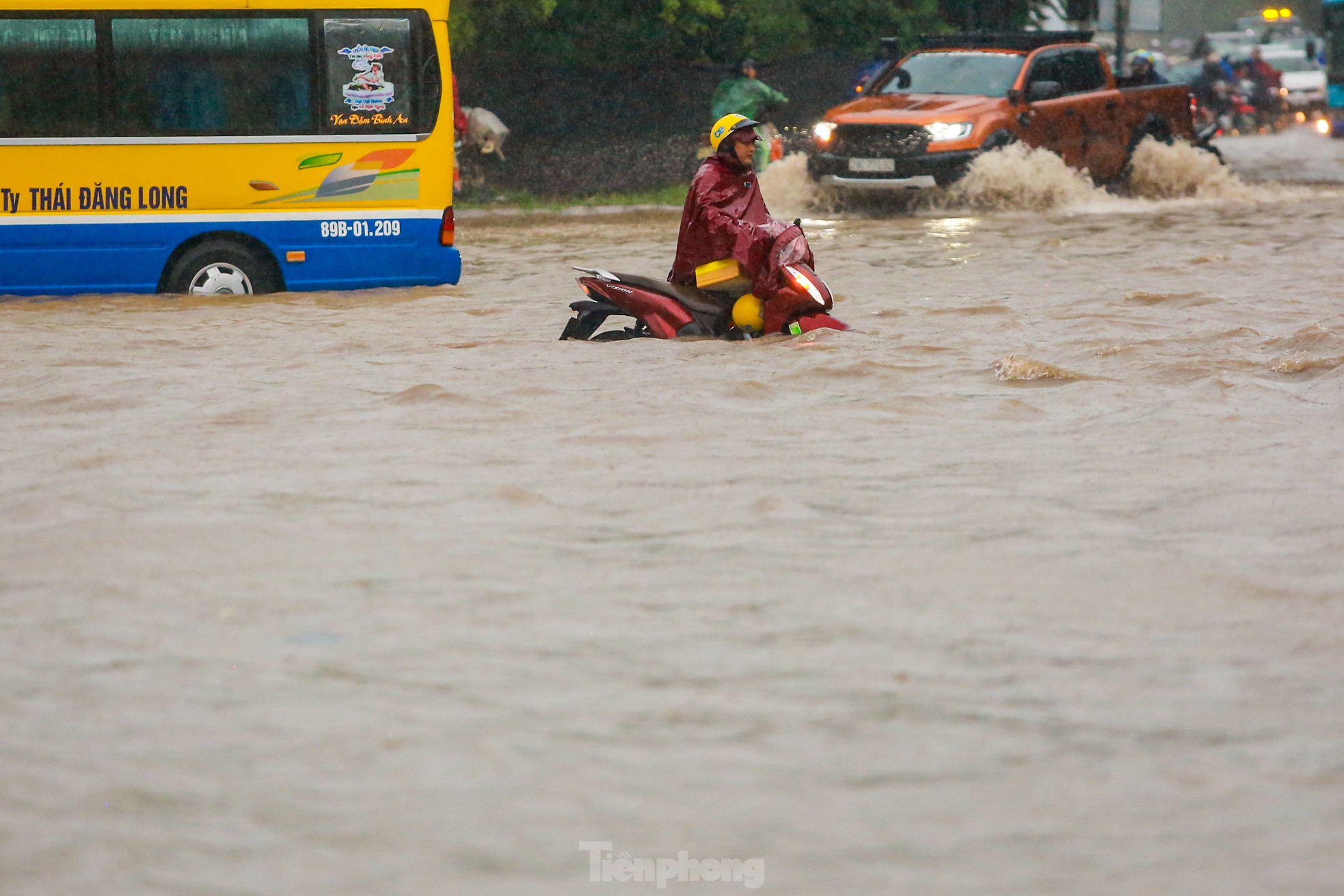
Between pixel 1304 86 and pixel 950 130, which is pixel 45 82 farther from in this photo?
pixel 1304 86

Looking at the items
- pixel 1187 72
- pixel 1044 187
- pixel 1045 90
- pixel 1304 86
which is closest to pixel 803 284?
pixel 1045 90

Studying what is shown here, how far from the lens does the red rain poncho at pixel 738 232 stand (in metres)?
10.8

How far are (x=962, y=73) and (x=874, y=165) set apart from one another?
5.92 feet

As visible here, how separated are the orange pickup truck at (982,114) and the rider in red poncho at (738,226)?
33.0ft

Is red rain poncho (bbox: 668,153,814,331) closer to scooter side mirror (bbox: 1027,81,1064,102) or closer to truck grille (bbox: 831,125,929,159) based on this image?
truck grille (bbox: 831,125,929,159)

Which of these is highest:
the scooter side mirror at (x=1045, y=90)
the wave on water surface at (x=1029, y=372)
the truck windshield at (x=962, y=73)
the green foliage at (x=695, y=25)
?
the green foliage at (x=695, y=25)

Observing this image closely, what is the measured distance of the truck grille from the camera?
2069cm

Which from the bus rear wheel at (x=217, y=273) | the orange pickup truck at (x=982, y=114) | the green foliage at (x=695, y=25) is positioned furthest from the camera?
the green foliage at (x=695, y=25)

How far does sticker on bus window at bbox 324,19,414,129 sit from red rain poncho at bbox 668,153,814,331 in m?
3.99

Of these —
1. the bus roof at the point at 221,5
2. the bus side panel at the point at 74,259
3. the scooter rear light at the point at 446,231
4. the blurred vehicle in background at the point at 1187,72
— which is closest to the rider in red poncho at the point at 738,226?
the scooter rear light at the point at 446,231

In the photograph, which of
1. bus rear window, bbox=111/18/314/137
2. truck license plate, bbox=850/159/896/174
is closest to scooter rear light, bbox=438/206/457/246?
bus rear window, bbox=111/18/314/137

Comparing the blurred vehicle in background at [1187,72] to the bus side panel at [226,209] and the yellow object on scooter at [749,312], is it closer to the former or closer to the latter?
the bus side panel at [226,209]

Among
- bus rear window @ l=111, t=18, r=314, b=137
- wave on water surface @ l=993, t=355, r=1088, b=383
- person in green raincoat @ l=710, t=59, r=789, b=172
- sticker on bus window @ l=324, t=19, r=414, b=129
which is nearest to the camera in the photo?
wave on water surface @ l=993, t=355, r=1088, b=383

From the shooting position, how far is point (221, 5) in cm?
1416
